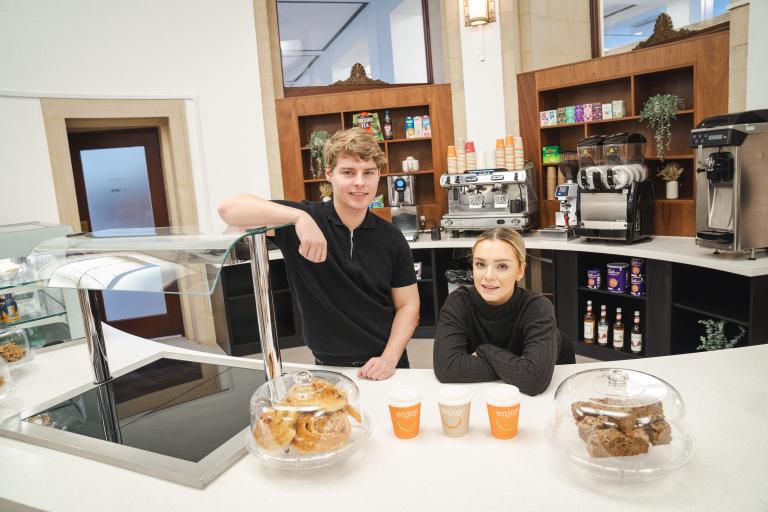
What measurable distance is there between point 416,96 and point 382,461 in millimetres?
4657

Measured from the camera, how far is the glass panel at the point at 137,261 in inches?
46.6

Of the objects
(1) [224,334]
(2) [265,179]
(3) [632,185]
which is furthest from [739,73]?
(1) [224,334]

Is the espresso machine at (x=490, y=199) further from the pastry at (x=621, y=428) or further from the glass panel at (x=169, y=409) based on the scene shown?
the pastry at (x=621, y=428)

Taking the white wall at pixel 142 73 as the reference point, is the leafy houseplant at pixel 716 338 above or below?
below

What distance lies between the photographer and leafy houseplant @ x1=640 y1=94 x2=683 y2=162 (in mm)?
4148

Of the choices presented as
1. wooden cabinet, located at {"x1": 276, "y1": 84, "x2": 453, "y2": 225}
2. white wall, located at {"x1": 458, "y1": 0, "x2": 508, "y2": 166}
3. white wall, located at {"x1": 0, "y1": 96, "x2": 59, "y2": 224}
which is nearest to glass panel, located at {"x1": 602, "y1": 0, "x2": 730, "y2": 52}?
white wall, located at {"x1": 458, "y1": 0, "x2": 508, "y2": 166}

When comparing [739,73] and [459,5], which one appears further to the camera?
[459,5]

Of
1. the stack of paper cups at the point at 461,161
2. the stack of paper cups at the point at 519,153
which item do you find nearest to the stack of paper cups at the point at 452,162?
the stack of paper cups at the point at 461,161

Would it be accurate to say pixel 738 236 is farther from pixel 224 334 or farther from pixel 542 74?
pixel 224 334

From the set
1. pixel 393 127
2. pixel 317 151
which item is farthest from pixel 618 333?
pixel 317 151

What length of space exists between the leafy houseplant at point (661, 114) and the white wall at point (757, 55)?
591 mm

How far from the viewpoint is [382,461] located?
1.21m

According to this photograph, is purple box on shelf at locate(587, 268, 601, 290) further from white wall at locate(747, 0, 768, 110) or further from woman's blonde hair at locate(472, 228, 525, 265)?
woman's blonde hair at locate(472, 228, 525, 265)

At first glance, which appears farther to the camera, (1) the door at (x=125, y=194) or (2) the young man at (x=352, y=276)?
(1) the door at (x=125, y=194)
